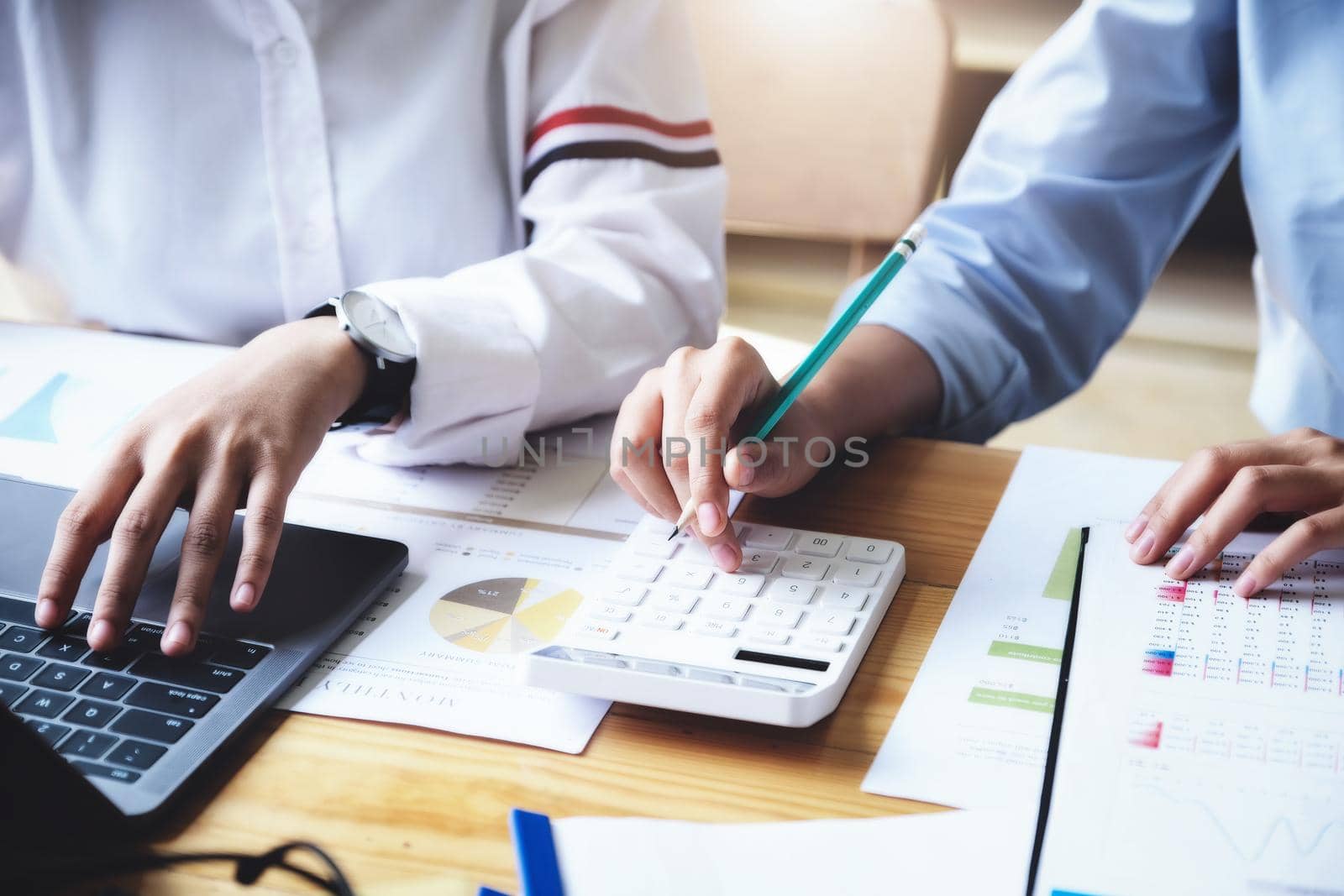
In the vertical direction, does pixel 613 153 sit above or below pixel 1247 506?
above

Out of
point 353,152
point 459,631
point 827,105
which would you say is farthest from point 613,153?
point 827,105

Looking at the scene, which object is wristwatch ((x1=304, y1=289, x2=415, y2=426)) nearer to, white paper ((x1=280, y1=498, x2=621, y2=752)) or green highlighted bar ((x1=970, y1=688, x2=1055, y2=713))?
white paper ((x1=280, y1=498, x2=621, y2=752))

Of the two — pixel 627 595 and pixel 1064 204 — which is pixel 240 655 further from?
pixel 1064 204

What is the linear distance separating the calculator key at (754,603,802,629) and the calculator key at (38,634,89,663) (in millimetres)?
280

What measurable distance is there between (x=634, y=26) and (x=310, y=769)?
57cm

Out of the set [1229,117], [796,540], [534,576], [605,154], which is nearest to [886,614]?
[796,540]

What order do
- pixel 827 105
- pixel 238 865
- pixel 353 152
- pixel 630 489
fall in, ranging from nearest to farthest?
1. pixel 238 865
2. pixel 630 489
3. pixel 353 152
4. pixel 827 105

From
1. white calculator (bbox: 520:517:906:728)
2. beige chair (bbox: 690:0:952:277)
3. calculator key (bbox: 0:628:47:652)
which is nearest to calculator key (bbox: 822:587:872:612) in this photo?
white calculator (bbox: 520:517:906:728)

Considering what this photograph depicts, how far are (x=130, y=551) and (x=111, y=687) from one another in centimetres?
7

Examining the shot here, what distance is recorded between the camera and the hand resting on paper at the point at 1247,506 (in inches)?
18.9

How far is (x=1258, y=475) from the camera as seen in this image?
51cm

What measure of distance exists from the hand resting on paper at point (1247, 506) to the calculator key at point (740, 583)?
0.59 feet

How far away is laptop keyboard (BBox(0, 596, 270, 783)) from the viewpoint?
40 cm

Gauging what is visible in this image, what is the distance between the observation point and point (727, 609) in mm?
478
